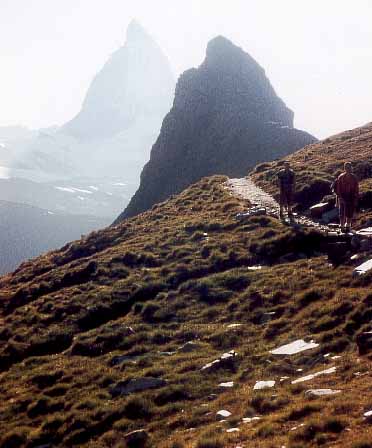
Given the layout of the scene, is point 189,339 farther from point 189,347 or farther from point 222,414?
point 222,414

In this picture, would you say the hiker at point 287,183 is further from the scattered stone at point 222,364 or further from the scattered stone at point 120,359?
the scattered stone at point 222,364

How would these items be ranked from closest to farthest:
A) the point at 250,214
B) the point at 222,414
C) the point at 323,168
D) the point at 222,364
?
the point at 222,414
the point at 222,364
the point at 250,214
the point at 323,168

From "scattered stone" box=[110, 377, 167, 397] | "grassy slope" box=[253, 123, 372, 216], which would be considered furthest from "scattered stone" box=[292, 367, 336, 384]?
"grassy slope" box=[253, 123, 372, 216]

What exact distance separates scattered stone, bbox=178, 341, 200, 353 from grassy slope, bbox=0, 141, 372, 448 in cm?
35

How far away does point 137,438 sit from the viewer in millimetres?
13898

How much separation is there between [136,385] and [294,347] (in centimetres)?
530

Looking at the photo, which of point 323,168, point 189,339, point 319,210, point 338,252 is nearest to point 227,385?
point 189,339

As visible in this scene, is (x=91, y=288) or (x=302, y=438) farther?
(x=91, y=288)

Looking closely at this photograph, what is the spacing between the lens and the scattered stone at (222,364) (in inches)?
656

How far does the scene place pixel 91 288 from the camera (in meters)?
27.8

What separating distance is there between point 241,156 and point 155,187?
23556 millimetres

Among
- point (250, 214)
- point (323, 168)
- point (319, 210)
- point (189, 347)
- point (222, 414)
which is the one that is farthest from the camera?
point (323, 168)

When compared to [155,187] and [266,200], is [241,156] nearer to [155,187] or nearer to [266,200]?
[155,187]

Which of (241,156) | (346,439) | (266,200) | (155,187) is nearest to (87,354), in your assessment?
(346,439)
